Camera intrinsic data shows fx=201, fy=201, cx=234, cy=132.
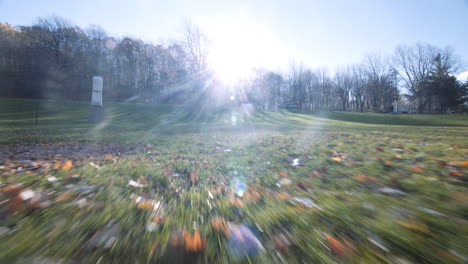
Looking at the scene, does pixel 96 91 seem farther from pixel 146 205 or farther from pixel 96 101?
pixel 146 205

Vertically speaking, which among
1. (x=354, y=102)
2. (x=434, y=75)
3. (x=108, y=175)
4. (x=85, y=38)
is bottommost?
(x=108, y=175)

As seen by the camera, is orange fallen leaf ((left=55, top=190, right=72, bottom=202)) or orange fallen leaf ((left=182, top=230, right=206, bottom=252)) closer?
orange fallen leaf ((left=182, top=230, right=206, bottom=252))

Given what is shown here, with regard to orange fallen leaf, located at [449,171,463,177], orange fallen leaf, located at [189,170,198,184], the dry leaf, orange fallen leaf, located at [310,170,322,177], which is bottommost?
orange fallen leaf, located at [189,170,198,184]

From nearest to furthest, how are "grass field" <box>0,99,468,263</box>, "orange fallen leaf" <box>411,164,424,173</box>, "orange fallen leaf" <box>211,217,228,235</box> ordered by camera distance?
"grass field" <box>0,99,468,263</box> < "orange fallen leaf" <box>211,217,228,235</box> < "orange fallen leaf" <box>411,164,424,173</box>

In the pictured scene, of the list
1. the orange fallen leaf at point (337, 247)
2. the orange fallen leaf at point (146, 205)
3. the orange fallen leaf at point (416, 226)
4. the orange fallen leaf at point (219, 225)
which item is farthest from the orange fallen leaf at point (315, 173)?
the orange fallen leaf at point (146, 205)

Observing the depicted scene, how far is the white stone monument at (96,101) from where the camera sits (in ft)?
54.6

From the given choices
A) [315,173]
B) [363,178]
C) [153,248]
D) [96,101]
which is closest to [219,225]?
[153,248]

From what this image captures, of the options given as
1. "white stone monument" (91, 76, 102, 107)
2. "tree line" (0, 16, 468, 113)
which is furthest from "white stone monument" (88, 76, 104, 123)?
"tree line" (0, 16, 468, 113)

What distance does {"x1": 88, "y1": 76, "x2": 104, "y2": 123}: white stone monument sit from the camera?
54.6 ft

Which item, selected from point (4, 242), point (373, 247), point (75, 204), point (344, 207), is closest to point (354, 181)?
point (344, 207)

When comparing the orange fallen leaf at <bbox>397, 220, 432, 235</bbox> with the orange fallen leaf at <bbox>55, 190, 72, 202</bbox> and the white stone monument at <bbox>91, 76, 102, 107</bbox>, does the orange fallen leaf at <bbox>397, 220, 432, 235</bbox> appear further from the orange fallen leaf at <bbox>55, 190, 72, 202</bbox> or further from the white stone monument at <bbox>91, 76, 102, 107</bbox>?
the white stone monument at <bbox>91, 76, 102, 107</bbox>

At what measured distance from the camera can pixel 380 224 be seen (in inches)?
62.4

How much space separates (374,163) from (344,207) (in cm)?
201

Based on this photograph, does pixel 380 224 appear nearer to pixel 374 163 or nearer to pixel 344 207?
pixel 344 207
